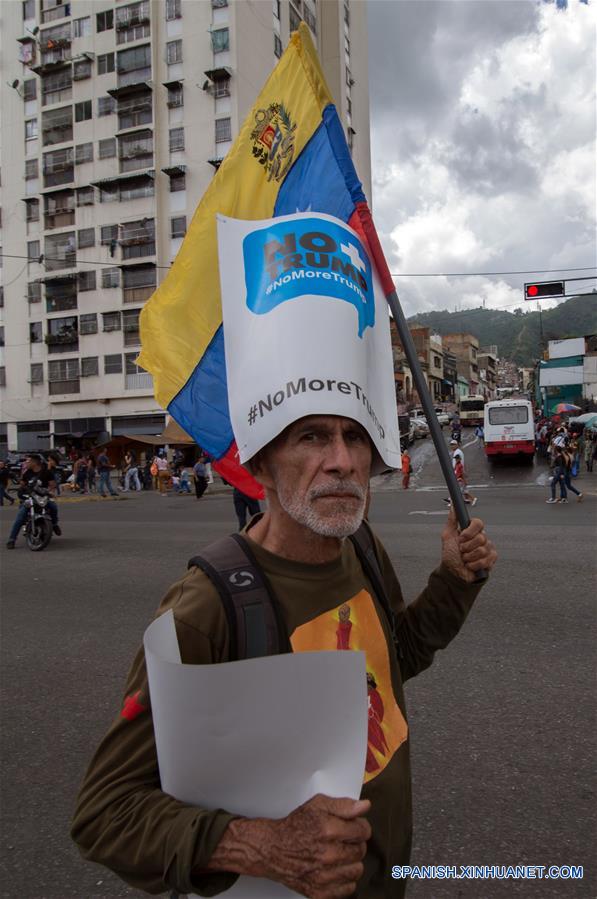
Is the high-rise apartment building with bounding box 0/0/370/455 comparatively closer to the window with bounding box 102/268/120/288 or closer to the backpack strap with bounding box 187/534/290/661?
the window with bounding box 102/268/120/288

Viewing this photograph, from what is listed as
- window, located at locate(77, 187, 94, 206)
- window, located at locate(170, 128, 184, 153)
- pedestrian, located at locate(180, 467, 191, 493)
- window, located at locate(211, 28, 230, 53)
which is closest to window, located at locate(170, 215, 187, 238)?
window, located at locate(170, 128, 184, 153)

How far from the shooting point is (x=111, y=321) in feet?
140

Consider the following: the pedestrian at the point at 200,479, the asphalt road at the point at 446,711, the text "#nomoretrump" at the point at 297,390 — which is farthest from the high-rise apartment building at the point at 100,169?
the text "#nomoretrump" at the point at 297,390

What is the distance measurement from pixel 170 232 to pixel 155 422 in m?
12.8

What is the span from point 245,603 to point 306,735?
0.36m

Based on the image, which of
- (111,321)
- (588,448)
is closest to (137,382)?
(111,321)

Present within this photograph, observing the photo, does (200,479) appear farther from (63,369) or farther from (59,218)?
(59,218)

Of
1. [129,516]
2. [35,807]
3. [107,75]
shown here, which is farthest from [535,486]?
[107,75]

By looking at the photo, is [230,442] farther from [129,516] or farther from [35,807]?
[129,516]

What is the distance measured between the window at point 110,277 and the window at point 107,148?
7705 millimetres

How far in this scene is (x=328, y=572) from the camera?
1.56 meters

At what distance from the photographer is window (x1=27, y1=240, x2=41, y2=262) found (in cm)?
4484

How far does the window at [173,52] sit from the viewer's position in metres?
40.6

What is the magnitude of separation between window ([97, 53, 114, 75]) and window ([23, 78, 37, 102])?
572cm
